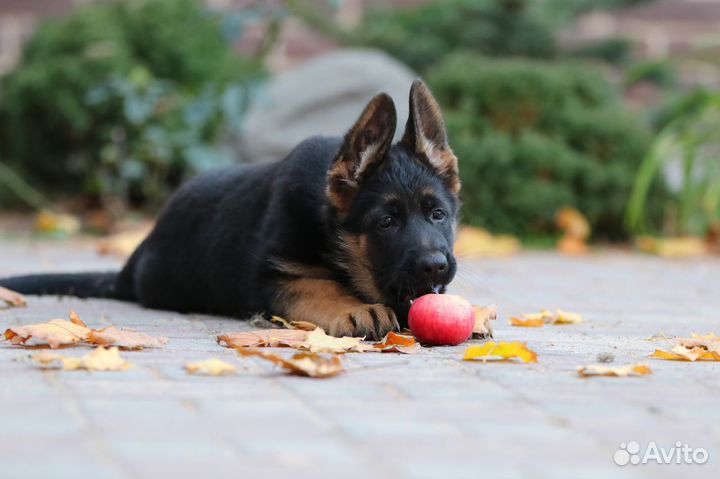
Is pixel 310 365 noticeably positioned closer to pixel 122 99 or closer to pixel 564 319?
pixel 564 319

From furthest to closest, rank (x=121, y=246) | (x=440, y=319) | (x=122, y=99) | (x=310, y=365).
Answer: (x=122, y=99)
(x=121, y=246)
(x=440, y=319)
(x=310, y=365)

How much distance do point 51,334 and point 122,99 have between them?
7424 millimetres

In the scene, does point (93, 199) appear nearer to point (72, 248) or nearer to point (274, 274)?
point (72, 248)

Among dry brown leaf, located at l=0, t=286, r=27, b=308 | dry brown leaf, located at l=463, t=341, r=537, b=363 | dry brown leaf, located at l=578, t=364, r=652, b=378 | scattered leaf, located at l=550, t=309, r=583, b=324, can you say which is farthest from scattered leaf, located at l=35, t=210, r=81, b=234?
dry brown leaf, located at l=578, t=364, r=652, b=378

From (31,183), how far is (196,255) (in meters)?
7.00

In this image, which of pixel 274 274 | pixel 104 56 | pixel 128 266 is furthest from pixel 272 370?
pixel 104 56

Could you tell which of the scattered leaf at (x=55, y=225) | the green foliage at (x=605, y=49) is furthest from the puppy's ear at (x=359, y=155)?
the green foliage at (x=605, y=49)

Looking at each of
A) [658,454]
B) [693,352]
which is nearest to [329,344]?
[693,352]

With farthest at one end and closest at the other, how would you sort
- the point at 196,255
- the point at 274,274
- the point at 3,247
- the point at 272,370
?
the point at 3,247, the point at 196,255, the point at 274,274, the point at 272,370

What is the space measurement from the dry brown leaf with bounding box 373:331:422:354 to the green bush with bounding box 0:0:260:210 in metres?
6.44

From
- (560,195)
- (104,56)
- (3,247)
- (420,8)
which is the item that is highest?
(420,8)

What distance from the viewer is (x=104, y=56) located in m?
11.5

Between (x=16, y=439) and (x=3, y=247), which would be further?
(x=3, y=247)

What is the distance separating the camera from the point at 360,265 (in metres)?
5.03
